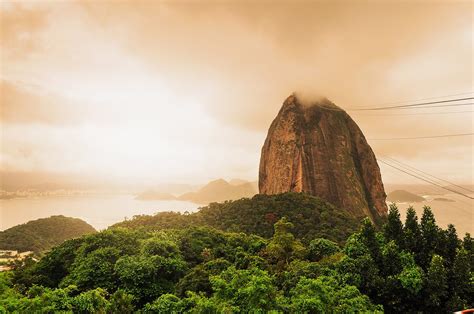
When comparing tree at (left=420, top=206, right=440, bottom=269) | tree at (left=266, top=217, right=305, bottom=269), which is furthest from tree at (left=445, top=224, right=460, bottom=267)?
tree at (left=266, top=217, right=305, bottom=269)

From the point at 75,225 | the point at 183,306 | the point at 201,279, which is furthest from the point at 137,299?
the point at 75,225

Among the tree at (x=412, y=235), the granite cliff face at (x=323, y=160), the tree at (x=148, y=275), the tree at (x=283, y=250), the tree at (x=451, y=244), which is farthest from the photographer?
the granite cliff face at (x=323, y=160)

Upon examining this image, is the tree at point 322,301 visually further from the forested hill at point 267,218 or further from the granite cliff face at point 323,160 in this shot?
the granite cliff face at point 323,160

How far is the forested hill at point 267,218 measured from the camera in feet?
183

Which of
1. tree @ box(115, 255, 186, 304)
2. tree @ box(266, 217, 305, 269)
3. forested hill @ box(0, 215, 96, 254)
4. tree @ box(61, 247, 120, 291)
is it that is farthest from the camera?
forested hill @ box(0, 215, 96, 254)

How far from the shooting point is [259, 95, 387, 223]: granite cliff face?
80562 millimetres

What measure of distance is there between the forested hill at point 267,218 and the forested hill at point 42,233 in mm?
28837

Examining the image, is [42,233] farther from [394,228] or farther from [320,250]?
[394,228]

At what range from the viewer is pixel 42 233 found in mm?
82938

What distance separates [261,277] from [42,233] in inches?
3518

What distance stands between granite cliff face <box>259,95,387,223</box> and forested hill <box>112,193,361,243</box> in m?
12.4

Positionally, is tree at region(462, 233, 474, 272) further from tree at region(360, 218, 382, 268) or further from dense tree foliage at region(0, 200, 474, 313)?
tree at region(360, 218, 382, 268)

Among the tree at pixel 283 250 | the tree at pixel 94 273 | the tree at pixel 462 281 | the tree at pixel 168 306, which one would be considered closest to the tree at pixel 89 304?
the tree at pixel 168 306

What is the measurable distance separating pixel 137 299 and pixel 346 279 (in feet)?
56.8
